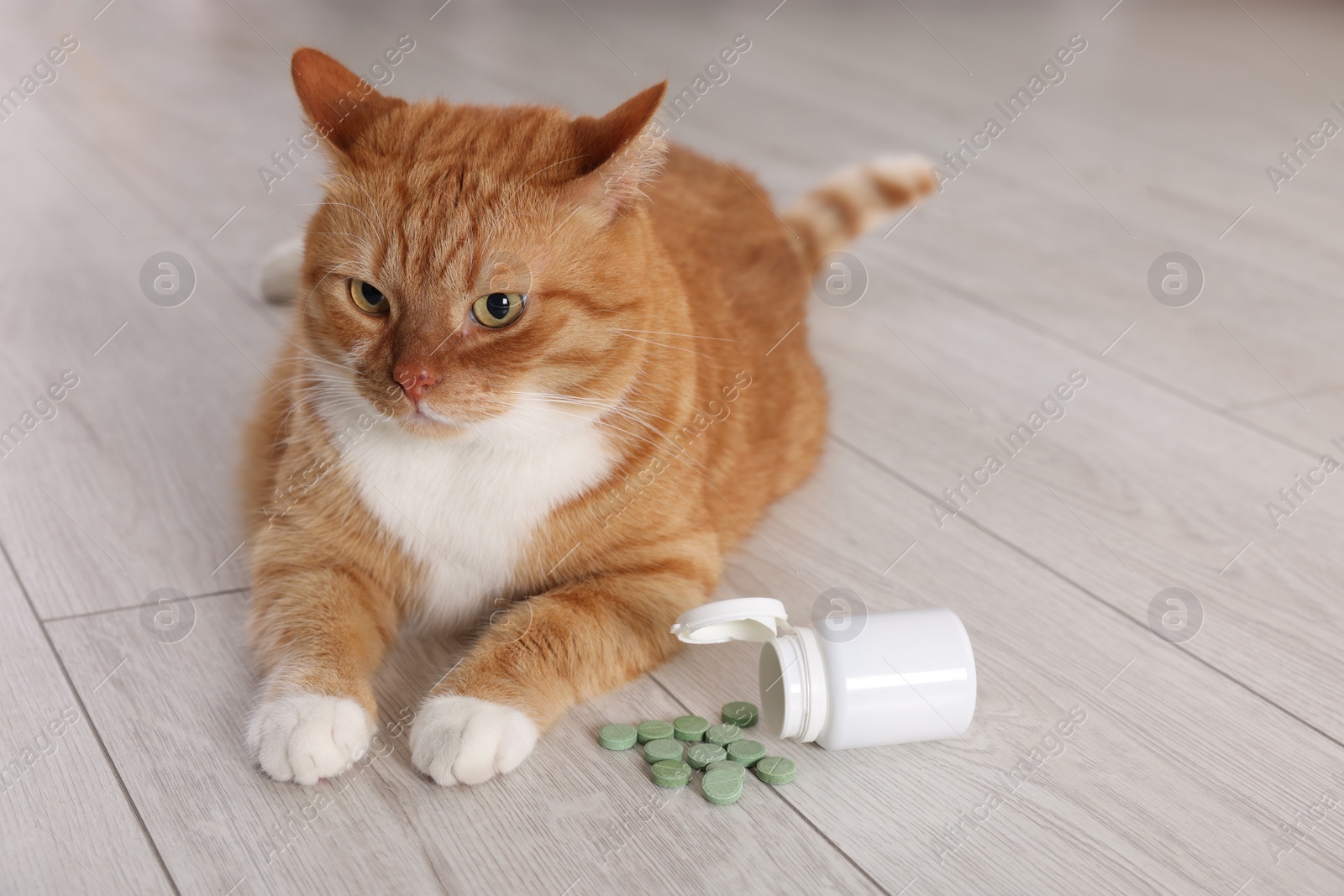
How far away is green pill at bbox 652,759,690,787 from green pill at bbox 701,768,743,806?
0.08ft

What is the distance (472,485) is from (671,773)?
18.1 inches

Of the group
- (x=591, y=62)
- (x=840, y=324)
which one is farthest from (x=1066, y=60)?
(x=840, y=324)

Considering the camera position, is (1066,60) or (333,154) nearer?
(333,154)

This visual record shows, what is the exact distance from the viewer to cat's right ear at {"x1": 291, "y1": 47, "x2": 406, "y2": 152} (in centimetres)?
155

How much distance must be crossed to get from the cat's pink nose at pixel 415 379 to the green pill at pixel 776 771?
61 centimetres

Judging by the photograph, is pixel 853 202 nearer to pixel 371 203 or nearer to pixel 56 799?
pixel 371 203

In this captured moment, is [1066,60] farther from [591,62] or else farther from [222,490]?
[222,490]

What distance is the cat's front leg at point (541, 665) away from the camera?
56.7 inches

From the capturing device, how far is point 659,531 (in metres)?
1.73

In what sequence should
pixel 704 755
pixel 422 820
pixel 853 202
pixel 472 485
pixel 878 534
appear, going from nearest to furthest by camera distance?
pixel 422 820 → pixel 704 755 → pixel 472 485 → pixel 878 534 → pixel 853 202

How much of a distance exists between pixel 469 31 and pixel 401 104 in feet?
13.2

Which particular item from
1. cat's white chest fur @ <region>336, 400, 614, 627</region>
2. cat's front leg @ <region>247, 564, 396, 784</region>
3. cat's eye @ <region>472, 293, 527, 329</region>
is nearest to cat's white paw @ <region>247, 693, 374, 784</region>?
cat's front leg @ <region>247, 564, 396, 784</region>

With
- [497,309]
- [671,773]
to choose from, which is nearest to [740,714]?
[671,773]

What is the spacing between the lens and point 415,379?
4.71 ft
